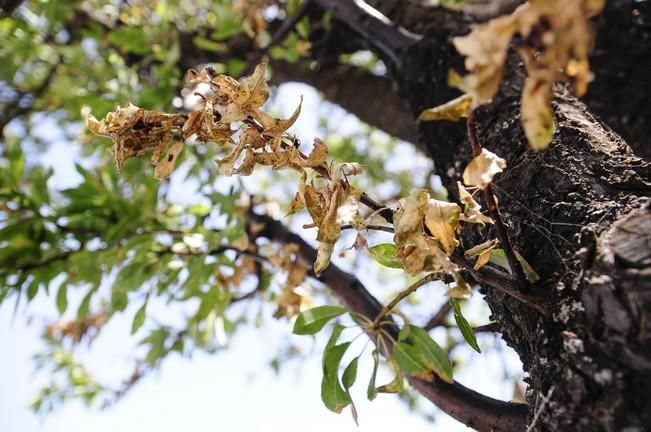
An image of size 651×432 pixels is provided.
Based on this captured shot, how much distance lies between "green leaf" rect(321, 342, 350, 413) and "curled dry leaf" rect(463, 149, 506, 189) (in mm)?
377

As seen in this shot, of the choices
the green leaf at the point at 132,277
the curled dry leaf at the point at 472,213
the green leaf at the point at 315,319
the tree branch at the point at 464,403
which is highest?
the green leaf at the point at 132,277

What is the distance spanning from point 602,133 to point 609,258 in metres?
0.36

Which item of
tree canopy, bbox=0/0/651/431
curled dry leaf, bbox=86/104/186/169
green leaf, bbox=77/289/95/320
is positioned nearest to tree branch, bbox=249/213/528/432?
tree canopy, bbox=0/0/651/431

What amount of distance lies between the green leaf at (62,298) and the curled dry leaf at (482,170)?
120 centimetres

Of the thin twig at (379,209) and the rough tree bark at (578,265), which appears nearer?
the rough tree bark at (578,265)

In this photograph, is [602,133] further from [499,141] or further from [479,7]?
[479,7]

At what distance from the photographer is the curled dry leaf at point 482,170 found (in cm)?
49

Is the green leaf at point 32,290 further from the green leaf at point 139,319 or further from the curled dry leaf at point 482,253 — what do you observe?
the curled dry leaf at point 482,253

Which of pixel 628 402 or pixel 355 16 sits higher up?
pixel 355 16

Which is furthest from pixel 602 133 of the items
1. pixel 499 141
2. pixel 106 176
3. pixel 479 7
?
pixel 106 176

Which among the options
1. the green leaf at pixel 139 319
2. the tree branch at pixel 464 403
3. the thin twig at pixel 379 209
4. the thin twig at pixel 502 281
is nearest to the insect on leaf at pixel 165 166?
the thin twig at pixel 379 209

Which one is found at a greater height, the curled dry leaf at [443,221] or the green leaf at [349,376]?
the curled dry leaf at [443,221]

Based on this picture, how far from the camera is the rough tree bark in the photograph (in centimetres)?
46

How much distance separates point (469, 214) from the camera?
56 centimetres
